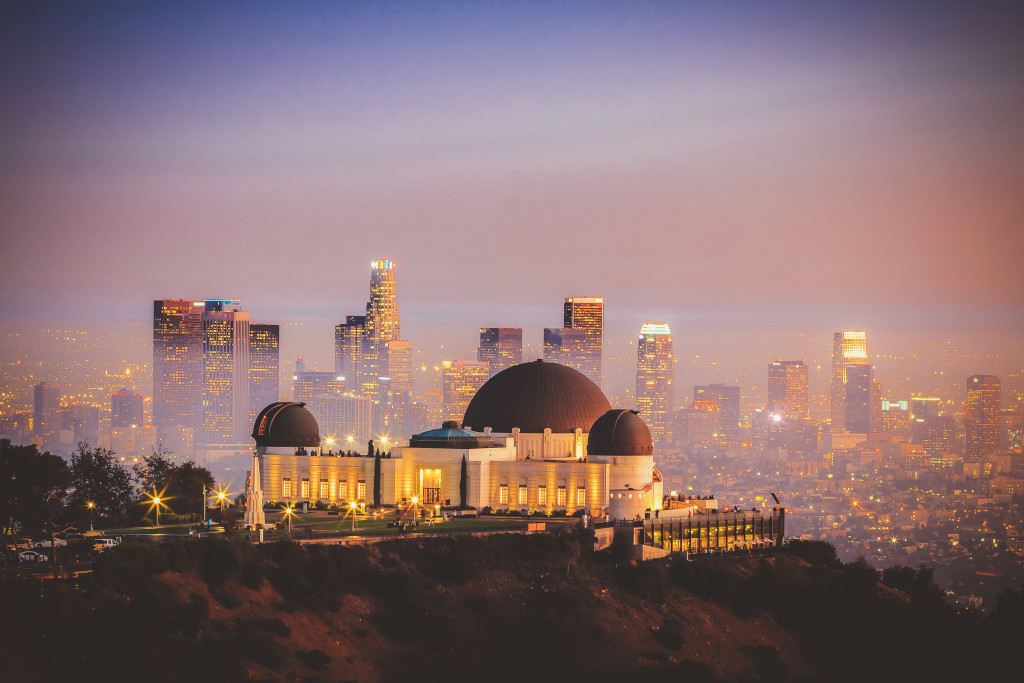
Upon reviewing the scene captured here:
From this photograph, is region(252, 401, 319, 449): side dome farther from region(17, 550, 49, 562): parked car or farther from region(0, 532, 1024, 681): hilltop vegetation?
region(17, 550, 49, 562): parked car

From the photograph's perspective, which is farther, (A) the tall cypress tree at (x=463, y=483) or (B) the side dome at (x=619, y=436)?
(A) the tall cypress tree at (x=463, y=483)

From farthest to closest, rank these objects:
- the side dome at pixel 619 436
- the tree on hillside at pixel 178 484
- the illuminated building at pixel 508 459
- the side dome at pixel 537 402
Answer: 1. the side dome at pixel 537 402
2. the side dome at pixel 619 436
3. the illuminated building at pixel 508 459
4. the tree on hillside at pixel 178 484

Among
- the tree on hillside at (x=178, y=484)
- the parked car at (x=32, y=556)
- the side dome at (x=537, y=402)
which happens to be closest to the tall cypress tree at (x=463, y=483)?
the side dome at (x=537, y=402)

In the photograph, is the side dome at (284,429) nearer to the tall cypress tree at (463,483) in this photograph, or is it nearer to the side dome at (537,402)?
the side dome at (537,402)

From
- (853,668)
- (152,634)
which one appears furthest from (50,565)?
(853,668)

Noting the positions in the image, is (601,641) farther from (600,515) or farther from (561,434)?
(561,434)

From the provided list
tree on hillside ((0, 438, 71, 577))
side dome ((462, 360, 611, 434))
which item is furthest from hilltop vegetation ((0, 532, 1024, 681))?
side dome ((462, 360, 611, 434))
